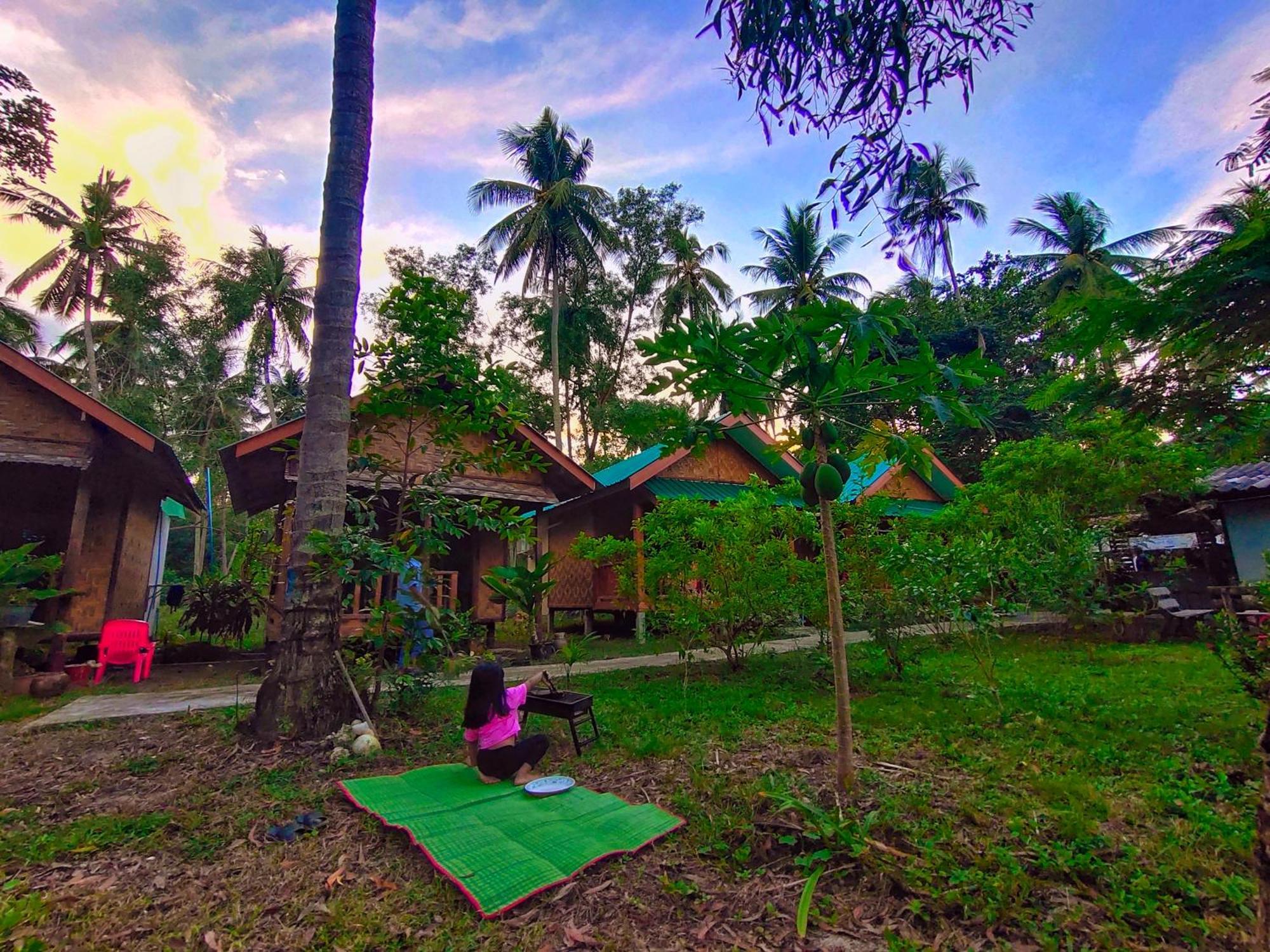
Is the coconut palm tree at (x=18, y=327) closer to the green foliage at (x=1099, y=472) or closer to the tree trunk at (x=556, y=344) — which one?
the tree trunk at (x=556, y=344)

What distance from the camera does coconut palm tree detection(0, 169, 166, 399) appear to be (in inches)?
871

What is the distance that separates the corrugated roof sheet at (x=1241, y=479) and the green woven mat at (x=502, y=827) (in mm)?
12619

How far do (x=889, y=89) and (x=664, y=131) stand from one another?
12.2 feet

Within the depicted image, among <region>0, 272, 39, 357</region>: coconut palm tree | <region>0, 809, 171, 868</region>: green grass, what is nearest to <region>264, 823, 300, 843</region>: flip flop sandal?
<region>0, 809, 171, 868</region>: green grass

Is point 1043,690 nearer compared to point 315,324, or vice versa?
point 315,324

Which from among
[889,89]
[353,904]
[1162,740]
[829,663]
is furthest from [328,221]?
[1162,740]

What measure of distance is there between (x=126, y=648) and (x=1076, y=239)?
36347 mm

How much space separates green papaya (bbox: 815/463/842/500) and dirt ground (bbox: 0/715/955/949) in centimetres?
170

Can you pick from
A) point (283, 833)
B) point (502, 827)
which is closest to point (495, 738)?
point (502, 827)

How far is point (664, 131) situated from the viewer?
19.7 feet

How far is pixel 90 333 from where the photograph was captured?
72.6 ft

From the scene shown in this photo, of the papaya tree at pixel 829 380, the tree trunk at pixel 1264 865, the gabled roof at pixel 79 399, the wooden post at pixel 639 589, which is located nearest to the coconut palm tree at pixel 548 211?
the wooden post at pixel 639 589

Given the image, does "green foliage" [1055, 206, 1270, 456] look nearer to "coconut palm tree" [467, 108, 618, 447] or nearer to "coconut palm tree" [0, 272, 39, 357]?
"coconut palm tree" [467, 108, 618, 447]

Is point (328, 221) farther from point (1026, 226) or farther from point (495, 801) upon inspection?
point (1026, 226)
